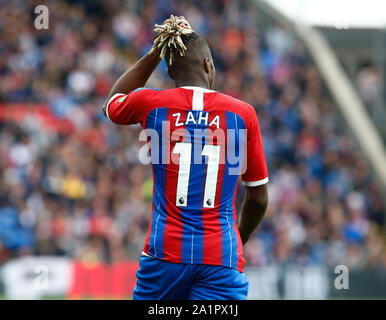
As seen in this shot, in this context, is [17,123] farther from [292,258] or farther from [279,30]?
[279,30]

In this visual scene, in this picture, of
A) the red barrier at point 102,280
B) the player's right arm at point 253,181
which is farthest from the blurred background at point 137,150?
the player's right arm at point 253,181

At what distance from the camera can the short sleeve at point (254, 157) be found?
3.86m

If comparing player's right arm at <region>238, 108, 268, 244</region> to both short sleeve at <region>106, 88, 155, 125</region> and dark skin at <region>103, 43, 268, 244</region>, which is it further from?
short sleeve at <region>106, 88, 155, 125</region>

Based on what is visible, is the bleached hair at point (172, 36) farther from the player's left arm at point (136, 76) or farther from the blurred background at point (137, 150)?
the blurred background at point (137, 150)

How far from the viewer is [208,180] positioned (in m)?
3.72

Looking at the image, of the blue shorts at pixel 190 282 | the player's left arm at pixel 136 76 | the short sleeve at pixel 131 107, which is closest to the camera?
the blue shorts at pixel 190 282

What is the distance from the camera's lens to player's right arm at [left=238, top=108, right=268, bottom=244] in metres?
3.88

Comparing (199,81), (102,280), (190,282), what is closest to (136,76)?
(199,81)

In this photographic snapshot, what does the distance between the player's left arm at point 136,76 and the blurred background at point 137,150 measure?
24.7 feet

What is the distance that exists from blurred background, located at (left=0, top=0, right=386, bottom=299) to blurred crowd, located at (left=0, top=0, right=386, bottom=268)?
0.03m

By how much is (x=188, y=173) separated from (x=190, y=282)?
1.86 feet

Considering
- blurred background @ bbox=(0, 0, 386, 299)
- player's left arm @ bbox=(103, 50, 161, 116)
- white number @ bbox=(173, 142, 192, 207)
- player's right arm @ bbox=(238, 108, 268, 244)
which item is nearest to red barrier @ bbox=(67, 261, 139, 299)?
blurred background @ bbox=(0, 0, 386, 299)

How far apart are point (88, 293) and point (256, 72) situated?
26.3 feet

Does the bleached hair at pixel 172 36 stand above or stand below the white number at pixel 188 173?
above
